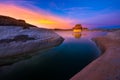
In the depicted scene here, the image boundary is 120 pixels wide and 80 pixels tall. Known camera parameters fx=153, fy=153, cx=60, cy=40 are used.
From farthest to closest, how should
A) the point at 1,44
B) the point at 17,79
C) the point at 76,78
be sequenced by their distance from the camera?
1. the point at 1,44
2. the point at 17,79
3. the point at 76,78

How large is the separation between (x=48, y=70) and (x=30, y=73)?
98.7 inches

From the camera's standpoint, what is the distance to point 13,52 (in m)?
28.9

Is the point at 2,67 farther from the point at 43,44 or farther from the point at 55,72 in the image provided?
the point at 43,44

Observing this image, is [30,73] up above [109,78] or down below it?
below

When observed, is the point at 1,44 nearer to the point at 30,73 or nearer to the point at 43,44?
the point at 43,44

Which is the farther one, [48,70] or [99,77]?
[48,70]

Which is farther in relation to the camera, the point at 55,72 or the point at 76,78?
the point at 55,72

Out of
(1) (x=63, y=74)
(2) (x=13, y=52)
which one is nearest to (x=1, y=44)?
(2) (x=13, y=52)

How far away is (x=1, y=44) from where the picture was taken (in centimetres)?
3152

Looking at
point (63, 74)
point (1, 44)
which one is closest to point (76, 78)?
point (63, 74)

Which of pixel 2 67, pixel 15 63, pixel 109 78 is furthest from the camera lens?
pixel 15 63

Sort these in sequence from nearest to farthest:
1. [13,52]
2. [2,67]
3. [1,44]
→ 1. [2,67]
2. [13,52]
3. [1,44]

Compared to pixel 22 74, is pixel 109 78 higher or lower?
higher

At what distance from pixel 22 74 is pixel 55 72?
12.9 ft
